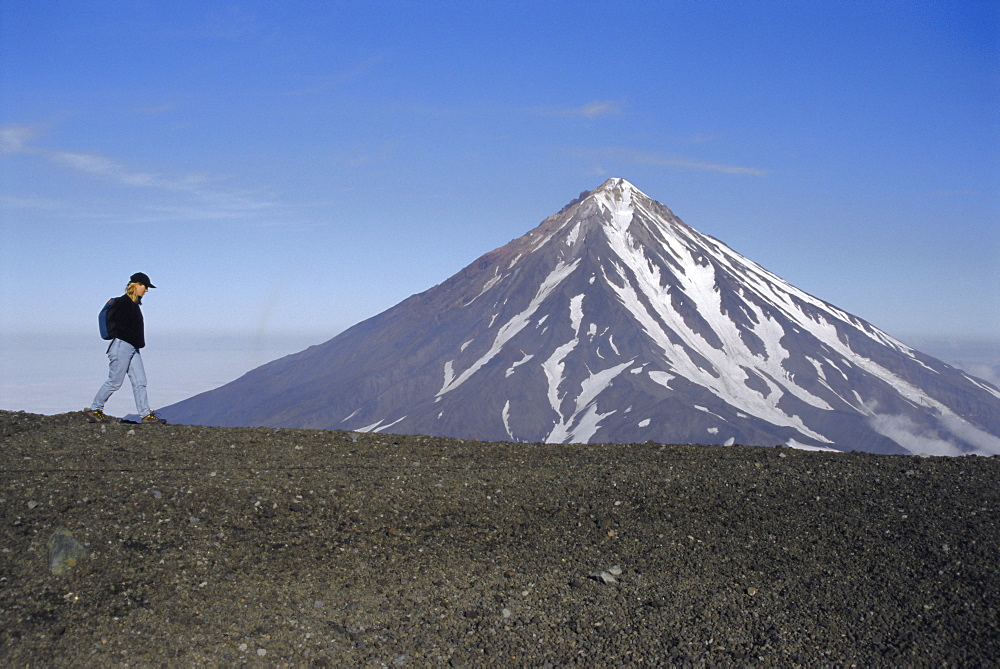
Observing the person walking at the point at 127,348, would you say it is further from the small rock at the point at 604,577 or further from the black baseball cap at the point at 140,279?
the small rock at the point at 604,577

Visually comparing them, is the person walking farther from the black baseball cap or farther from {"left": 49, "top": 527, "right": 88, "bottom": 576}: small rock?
{"left": 49, "top": 527, "right": 88, "bottom": 576}: small rock

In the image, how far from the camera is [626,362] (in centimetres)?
15150

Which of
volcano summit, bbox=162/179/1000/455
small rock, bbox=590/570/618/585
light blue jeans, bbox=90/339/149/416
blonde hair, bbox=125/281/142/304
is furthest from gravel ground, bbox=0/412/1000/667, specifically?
volcano summit, bbox=162/179/1000/455

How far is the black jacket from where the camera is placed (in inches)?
458

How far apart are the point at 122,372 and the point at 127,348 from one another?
353mm

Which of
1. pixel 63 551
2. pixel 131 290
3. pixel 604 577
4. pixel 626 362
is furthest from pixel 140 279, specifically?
pixel 626 362

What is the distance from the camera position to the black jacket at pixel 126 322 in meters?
11.6

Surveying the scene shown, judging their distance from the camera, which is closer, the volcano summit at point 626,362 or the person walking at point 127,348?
the person walking at point 127,348

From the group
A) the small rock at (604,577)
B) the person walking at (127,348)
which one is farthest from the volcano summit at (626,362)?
the small rock at (604,577)

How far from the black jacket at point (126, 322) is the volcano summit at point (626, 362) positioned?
400ft

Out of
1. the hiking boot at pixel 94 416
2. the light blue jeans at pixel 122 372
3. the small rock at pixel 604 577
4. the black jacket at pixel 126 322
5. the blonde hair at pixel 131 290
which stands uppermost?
the blonde hair at pixel 131 290

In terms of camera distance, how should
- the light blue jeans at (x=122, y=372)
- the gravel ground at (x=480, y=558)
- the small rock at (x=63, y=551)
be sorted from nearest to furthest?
the gravel ground at (x=480, y=558) < the small rock at (x=63, y=551) < the light blue jeans at (x=122, y=372)

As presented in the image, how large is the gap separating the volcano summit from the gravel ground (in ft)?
403

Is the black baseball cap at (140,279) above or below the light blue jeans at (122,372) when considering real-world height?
above
